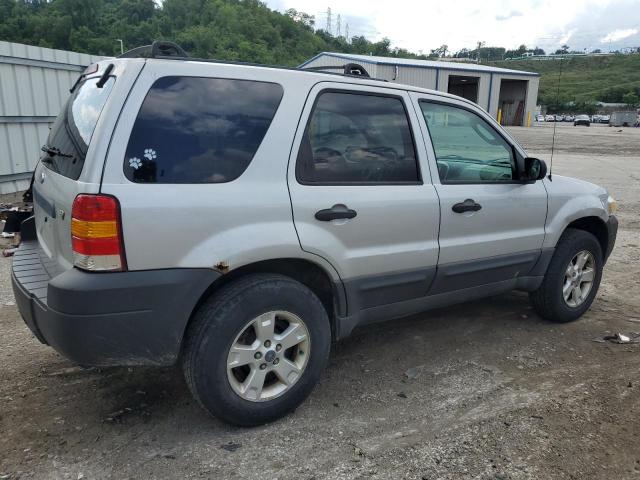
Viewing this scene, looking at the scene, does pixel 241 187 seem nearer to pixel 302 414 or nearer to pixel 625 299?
pixel 302 414

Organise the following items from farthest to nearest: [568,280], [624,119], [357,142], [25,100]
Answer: [624,119] → [25,100] → [568,280] → [357,142]

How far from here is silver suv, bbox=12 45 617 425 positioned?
8.12 feet

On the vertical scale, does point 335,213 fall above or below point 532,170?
below

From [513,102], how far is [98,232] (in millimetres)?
56964

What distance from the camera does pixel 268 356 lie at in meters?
→ 2.88

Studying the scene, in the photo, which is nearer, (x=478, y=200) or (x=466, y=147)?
(x=478, y=200)

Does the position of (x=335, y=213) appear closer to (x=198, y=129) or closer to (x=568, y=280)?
(x=198, y=129)

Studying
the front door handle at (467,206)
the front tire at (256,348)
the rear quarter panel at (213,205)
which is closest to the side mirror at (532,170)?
the front door handle at (467,206)

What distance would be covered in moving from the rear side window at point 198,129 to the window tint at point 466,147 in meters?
1.24

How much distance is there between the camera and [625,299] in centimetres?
523

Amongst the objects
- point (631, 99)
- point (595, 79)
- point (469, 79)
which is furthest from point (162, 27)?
point (595, 79)

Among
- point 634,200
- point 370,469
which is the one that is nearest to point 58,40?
point 634,200

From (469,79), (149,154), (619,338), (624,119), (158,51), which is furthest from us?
(624,119)

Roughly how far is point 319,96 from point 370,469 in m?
2.01
